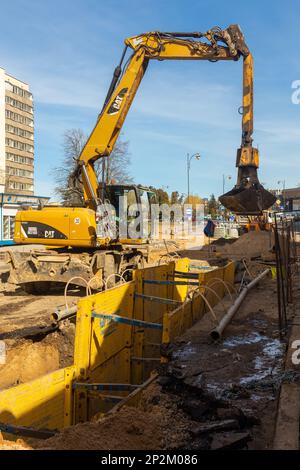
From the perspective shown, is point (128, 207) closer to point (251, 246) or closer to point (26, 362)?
point (26, 362)

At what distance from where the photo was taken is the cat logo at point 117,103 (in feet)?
39.4

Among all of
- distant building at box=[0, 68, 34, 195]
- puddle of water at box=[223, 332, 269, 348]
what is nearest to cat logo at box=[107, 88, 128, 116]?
puddle of water at box=[223, 332, 269, 348]

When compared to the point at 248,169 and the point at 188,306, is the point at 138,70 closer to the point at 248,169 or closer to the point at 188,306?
the point at 248,169

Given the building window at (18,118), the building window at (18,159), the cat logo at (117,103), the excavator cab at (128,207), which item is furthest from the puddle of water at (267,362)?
the building window at (18,118)

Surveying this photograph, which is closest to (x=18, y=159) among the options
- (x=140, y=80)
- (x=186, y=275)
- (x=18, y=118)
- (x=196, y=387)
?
(x=18, y=118)

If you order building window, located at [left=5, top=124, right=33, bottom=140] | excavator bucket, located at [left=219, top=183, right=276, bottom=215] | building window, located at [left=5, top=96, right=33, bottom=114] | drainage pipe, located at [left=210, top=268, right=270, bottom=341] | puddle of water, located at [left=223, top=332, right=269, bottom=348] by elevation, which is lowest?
puddle of water, located at [left=223, top=332, right=269, bottom=348]

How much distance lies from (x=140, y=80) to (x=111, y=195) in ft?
11.4

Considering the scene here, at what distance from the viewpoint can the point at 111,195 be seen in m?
12.4

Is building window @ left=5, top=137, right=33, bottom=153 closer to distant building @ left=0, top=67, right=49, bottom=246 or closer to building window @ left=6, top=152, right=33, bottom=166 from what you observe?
distant building @ left=0, top=67, right=49, bottom=246

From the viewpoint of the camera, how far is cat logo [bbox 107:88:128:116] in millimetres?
12016

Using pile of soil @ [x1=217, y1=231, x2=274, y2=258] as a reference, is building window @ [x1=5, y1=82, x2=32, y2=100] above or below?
above

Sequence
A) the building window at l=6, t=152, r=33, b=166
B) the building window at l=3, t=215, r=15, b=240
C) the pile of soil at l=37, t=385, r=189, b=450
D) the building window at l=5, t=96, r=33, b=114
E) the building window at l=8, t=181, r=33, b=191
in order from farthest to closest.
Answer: the building window at l=5, t=96, r=33, b=114 < the building window at l=6, t=152, r=33, b=166 < the building window at l=8, t=181, r=33, b=191 < the building window at l=3, t=215, r=15, b=240 < the pile of soil at l=37, t=385, r=189, b=450

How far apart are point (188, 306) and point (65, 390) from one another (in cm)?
308

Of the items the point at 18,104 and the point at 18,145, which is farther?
the point at 18,104
